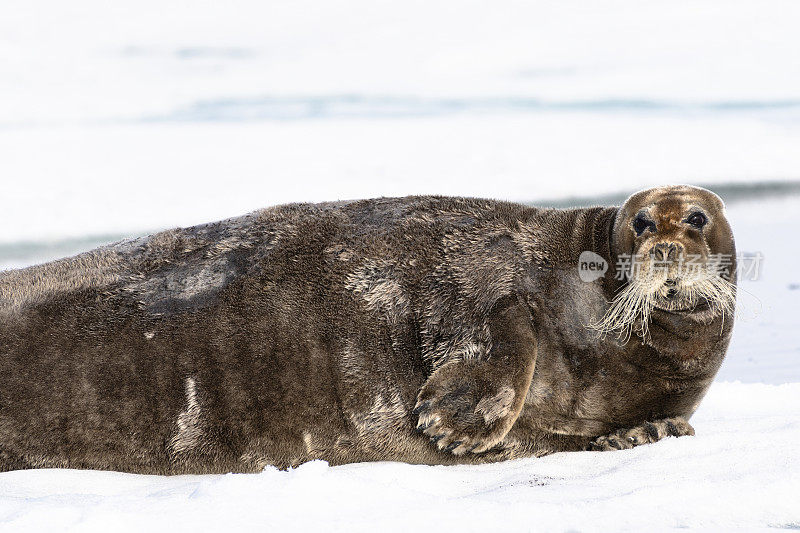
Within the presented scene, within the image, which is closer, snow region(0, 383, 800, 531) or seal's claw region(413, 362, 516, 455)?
snow region(0, 383, 800, 531)

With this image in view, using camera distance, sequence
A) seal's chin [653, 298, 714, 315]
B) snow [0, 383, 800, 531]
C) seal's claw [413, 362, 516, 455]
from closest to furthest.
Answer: snow [0, 383, 800, 531] → seal's claw [413, 362, 516, 455] → seal's chin [653, 298, 714, 315]

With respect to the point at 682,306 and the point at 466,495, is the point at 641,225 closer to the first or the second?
the point at 682,306

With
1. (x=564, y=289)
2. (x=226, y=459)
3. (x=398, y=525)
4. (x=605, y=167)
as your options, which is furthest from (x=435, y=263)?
(x=605, y=167)

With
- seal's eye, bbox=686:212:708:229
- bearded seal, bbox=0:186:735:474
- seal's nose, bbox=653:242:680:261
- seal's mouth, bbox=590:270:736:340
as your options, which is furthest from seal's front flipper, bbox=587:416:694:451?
seal's eye, bbox=686:212:708:229

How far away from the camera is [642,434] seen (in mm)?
3859

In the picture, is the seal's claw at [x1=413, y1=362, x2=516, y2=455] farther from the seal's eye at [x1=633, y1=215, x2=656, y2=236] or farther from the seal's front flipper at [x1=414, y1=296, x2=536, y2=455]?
the seal's eye at [x1=633, y1=215, x2=656, y2=236]

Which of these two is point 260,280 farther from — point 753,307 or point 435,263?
point 753,307

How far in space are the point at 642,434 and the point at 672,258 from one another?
0.72 m

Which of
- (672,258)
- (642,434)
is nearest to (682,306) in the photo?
(672,258)

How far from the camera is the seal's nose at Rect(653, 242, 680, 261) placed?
3.73 meters

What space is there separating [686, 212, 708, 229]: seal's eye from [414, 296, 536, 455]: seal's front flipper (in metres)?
0.80

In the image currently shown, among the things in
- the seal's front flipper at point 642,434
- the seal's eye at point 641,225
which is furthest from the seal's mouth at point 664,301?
the seal's front flipper at point 642,434

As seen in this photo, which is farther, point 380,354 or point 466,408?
point 380,354

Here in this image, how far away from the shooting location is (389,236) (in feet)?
13.6
